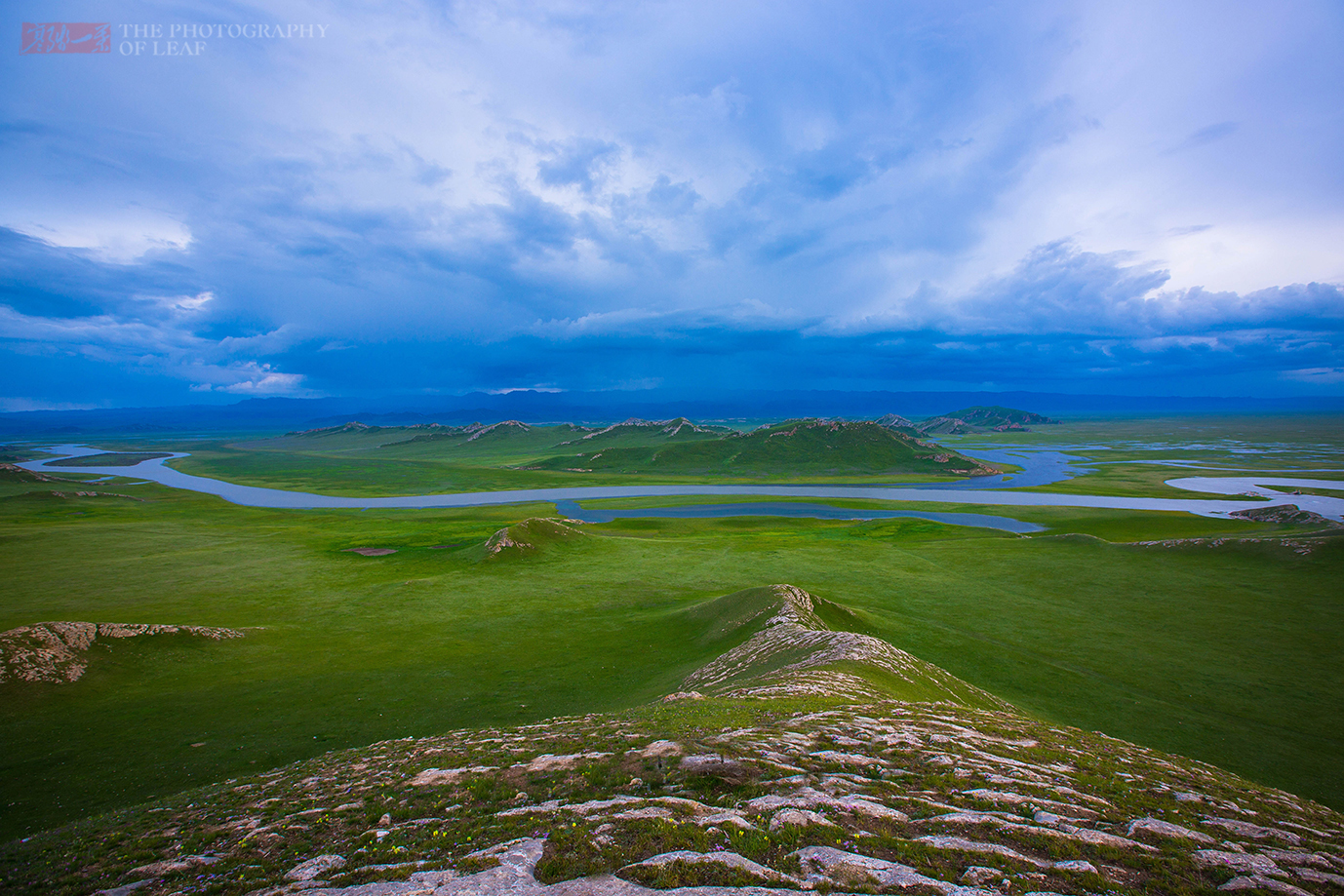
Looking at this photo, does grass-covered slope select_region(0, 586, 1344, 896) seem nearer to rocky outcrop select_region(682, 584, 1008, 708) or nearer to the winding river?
rocky outcrop select_region(682, 584, 1008, 708)

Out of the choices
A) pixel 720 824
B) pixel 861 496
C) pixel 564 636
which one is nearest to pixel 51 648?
pixel 564 636

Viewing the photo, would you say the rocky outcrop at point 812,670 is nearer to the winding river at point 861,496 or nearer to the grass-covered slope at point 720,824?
the grass-covered slope at point 720,824

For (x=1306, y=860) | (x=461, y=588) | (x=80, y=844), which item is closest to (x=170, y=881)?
(x=80, y=844)

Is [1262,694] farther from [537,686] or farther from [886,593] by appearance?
[537,686]

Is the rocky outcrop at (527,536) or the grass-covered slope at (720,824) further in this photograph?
the rocky outcrop at (527,536)

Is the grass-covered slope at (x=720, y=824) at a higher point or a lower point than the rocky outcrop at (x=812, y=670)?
higher

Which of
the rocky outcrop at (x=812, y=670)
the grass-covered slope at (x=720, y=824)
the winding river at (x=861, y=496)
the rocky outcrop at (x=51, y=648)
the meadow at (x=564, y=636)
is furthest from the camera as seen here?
the winding river at (x=861, y=496)

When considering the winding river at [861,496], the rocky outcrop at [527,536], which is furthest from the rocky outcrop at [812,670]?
the winding river at [861,496]
